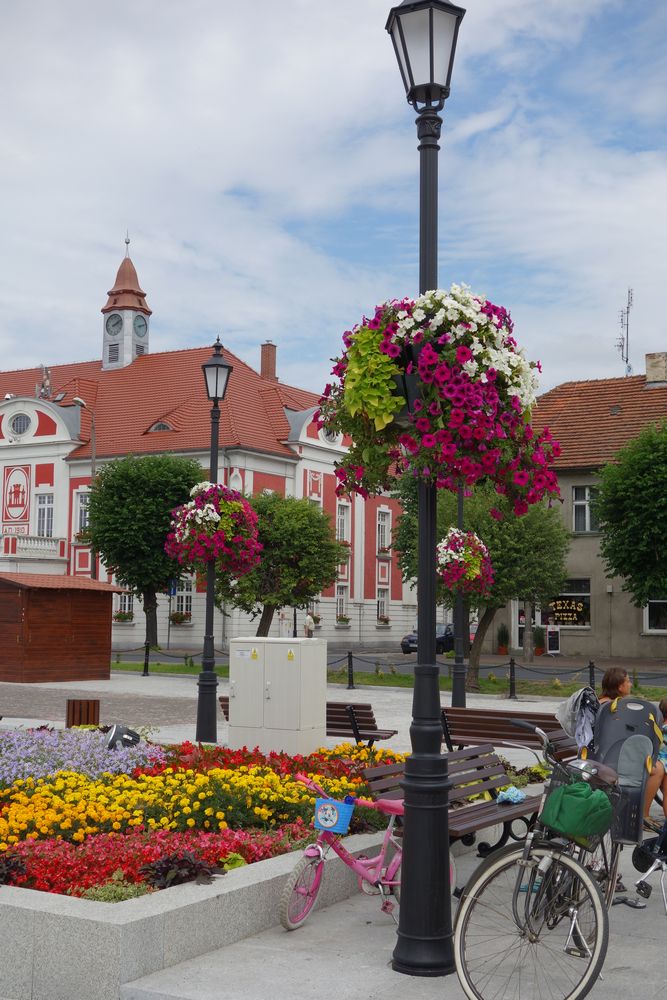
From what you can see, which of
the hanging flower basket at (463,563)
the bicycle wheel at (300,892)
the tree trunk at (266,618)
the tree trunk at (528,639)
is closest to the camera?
the bicycle wheel at (300,892)

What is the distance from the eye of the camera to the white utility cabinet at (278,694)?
11.8 metres

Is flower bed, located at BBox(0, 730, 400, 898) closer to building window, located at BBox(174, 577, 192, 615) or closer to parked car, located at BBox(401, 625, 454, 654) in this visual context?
parked car, located at BBox(401, 625, 454, 654)

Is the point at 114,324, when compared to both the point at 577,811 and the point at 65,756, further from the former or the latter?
the point at 577,811

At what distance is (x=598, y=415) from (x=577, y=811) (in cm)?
4073

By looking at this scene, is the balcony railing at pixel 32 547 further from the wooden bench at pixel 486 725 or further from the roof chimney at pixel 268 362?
the wooden bench at pixel 486 725

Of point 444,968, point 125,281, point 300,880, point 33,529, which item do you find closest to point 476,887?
point 444,968

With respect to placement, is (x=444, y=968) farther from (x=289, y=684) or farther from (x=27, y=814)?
(x=289, y=684)

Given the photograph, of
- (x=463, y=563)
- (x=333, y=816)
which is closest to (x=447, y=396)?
(x=333, y=816)

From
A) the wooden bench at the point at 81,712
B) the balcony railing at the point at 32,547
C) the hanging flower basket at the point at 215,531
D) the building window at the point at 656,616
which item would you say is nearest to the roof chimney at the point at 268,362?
the balcony railing at the point at 32,547

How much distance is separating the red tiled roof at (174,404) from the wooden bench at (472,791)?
143 ft

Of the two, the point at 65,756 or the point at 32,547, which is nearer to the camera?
the point at 65,756

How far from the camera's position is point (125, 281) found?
65.5 meters

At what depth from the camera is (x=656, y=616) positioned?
41.6m

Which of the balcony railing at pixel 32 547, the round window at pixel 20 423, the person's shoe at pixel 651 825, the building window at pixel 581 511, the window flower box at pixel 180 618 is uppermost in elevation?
the round window at pixel 20 423
